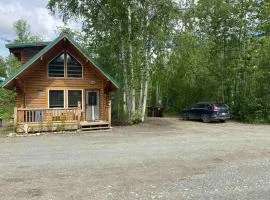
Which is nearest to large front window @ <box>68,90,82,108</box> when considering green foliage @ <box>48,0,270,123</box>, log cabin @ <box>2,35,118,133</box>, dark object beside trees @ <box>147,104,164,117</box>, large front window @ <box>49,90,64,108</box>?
log cabin @ <box>2,35,118,133</box>

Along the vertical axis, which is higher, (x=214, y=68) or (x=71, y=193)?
(x=214, y=68)

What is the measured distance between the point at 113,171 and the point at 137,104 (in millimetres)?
18848

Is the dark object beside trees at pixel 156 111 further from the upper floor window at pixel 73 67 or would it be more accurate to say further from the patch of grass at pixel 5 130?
the patch of grass at pixel 5 130

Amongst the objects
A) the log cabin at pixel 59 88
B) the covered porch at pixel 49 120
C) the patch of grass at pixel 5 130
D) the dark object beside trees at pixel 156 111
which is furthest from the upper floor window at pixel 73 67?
the dark object beside trees at pixel 156 111

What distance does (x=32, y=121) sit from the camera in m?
21.8

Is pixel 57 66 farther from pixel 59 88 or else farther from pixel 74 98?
pixel 74 98

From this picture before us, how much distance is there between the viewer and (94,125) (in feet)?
75.2

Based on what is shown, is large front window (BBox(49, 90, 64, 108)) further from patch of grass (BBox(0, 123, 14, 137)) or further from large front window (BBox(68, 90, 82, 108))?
patch of grass (BBox(0, 123, 14, 137))

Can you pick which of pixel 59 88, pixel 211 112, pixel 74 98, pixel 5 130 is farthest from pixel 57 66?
pixel 211 112

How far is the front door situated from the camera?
24.9 metres

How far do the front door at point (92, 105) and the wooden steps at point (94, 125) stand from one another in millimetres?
1753

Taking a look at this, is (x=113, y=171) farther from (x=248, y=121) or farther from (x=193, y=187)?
(x=248, y=121)

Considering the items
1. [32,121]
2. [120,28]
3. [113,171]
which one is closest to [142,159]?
[113,171]

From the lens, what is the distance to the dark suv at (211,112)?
27906mm
